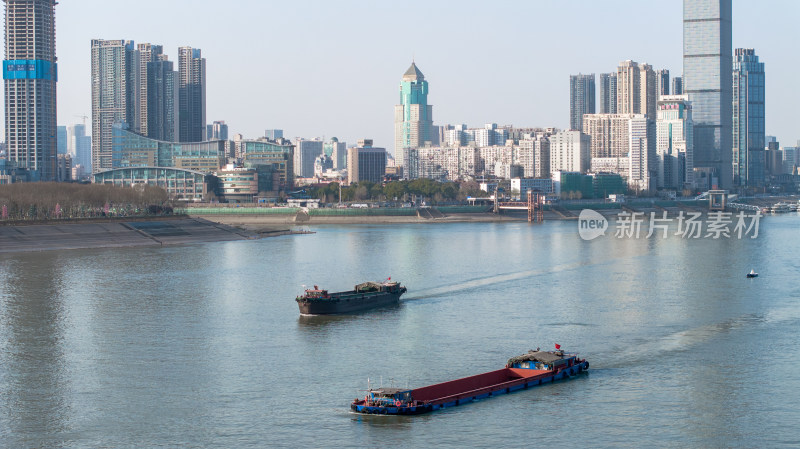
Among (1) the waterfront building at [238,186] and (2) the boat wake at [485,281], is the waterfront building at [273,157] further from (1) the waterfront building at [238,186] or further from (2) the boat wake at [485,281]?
(2) the boat wake at [485,281]

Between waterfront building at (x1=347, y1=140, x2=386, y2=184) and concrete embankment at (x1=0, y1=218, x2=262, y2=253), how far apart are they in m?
107

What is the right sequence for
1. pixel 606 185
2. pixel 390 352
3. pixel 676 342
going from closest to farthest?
pixel 390 352 < pixel 676 342 < pixel 606 185

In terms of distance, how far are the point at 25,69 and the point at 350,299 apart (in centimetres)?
13337

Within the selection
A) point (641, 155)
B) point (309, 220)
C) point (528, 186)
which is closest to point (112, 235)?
point (309, 220)

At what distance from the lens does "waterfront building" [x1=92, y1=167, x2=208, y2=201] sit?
139625 mm

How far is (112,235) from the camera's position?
69625mm

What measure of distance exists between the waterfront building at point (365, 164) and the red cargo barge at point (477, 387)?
162986 mm

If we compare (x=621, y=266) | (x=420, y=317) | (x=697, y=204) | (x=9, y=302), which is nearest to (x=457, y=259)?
(x=621, y=266)

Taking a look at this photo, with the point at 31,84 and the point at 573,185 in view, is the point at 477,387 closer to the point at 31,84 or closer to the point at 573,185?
the point at 31,84

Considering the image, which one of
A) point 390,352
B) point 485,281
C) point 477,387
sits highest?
point 485,281

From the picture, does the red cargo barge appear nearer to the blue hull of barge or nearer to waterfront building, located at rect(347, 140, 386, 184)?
the blue hull of barge

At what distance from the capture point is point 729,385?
81.9 ft

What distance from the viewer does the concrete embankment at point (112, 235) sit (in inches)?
Answer: 2507

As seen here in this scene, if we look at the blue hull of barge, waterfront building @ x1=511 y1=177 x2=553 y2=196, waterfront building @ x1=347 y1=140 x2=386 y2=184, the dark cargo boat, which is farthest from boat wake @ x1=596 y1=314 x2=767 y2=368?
waterfront building @ x1=347 y1=140 x2=386 y2=184
